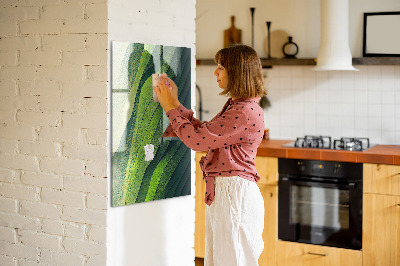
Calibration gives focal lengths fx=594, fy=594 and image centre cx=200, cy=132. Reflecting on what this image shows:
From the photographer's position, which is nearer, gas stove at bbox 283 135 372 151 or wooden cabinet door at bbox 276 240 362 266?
wooden cabinet door at bbox 276 240 362 266

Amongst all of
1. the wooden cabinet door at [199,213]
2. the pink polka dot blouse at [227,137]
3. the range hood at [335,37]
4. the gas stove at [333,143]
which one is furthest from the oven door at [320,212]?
the pink polka dot blouse at [227,137]

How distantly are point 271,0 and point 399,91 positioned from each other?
1.25 meters

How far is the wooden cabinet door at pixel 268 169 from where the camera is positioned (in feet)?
13.9

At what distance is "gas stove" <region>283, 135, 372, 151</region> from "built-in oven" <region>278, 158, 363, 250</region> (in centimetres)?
19

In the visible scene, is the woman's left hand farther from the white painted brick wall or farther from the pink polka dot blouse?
the white painted brick wall

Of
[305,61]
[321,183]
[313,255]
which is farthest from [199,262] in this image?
[305,61]

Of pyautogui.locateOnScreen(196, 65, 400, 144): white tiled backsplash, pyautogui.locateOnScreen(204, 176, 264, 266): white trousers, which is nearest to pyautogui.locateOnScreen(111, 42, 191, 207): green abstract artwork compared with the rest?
pyautogui.locateOnScreen(204, 176, 264, 266): white trousers

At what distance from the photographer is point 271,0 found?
4844mm

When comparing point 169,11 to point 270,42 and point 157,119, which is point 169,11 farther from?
point 270,42

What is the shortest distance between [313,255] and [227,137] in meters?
1.90

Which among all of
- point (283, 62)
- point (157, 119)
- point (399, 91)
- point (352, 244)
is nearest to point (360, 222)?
point (352, 244)

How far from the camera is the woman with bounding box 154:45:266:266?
2639mm

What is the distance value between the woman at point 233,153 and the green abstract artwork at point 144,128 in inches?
6.9

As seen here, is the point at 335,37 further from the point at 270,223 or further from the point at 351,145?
the point at 270,223
